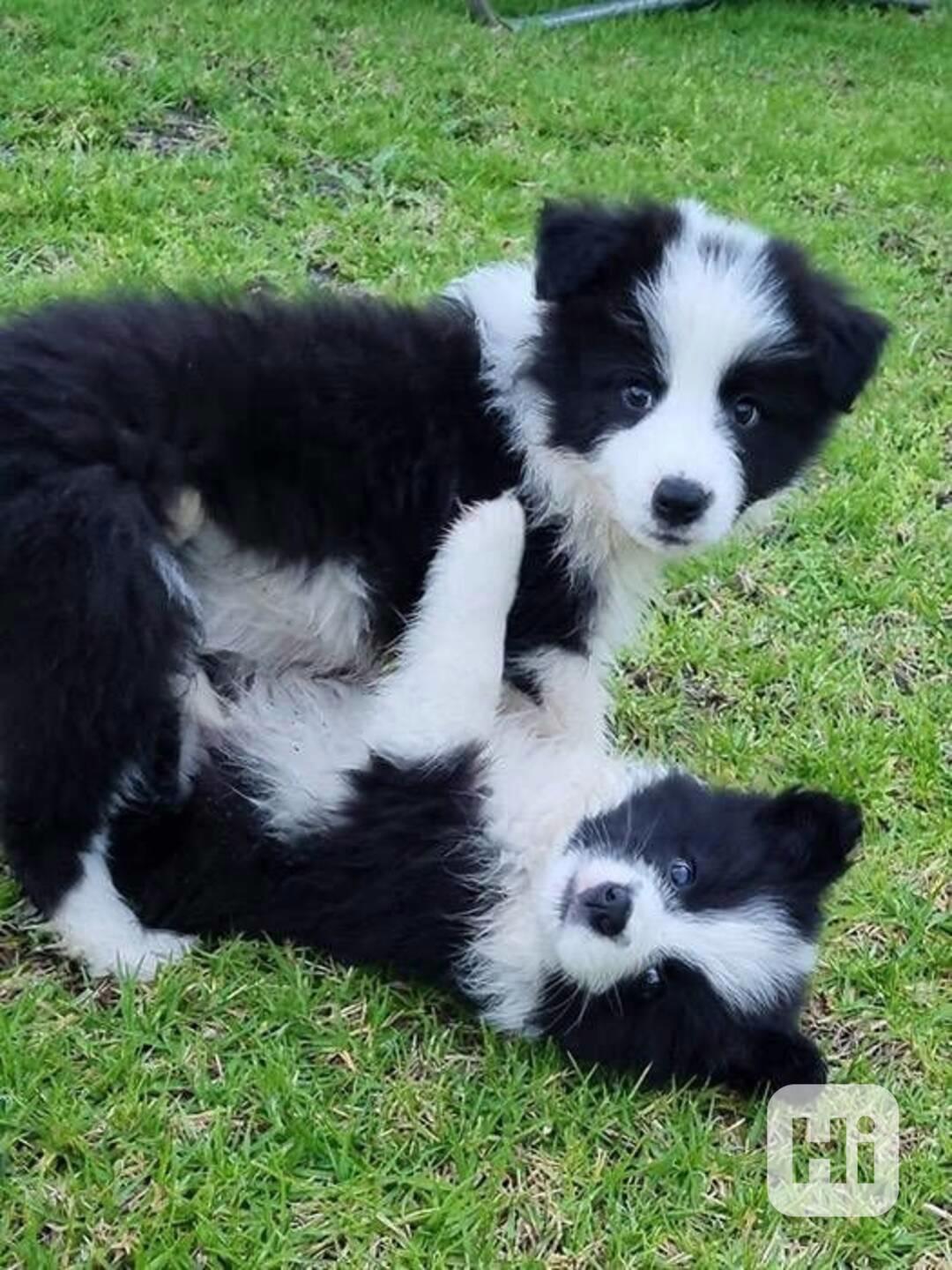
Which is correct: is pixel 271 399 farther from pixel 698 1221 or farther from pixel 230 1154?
pixel 698 1221

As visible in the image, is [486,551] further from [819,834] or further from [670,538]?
[819,834]

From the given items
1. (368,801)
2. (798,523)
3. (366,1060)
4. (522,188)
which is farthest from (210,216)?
(366,1060)

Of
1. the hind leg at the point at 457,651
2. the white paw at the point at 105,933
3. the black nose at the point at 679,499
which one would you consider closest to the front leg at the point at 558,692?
the hind leg at the point at 457,651

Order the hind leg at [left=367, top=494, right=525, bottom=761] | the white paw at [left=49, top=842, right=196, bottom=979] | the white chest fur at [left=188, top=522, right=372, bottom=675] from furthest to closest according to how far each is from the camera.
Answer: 1. the white chest fur at [left=188, top=522, right=372, bottom=675]
2. the hind leg at [left=367, top=494, right=525, bottom=761]
3. the white paw at [left=49, top=842, right=196, bottom=979]

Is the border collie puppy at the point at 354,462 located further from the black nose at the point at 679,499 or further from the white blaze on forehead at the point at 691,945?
the white blaze on forehead at the point at 691,945

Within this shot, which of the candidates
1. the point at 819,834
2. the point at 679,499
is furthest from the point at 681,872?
the point at 679,499

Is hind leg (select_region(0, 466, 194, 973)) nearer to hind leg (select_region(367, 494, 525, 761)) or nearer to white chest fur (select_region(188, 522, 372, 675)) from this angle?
white chest fur (select_region(188, 522, 372, 675))

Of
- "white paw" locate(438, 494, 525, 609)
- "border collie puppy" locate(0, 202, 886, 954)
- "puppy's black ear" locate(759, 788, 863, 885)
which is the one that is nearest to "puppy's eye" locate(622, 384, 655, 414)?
"border collie puppy" locate(0, 202, 886, 954)

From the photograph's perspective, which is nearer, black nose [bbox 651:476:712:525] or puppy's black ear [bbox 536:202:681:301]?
black nose [bbox 651:476:712:525]
